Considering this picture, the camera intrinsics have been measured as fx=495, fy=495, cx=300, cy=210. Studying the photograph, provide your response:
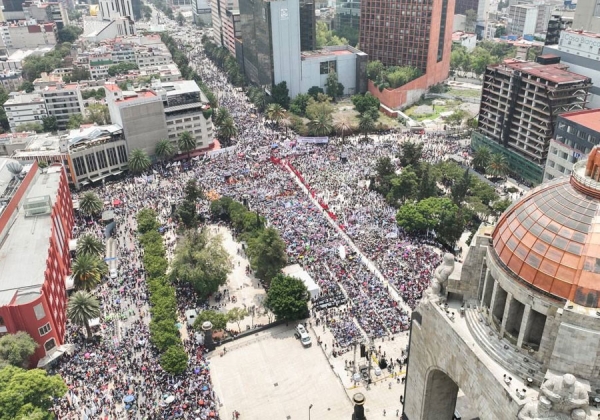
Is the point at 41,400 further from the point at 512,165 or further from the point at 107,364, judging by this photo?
the point at 512,165

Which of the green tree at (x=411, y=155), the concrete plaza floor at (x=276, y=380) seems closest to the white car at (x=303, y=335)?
the concrete plaza floor at (x=276, y=380)

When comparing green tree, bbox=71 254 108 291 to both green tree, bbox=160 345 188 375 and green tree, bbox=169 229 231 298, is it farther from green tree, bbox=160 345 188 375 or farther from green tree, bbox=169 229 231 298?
green tree, bbox=160 345 188 375

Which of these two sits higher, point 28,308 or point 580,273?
point 580,273

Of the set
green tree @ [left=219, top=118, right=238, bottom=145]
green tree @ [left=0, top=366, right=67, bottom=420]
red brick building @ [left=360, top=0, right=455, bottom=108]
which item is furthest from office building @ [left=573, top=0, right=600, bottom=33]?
green tree @ [left=0, top=366, right=67, bottom=420]

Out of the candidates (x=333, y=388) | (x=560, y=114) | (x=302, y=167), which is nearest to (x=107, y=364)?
(x=333, y=388)

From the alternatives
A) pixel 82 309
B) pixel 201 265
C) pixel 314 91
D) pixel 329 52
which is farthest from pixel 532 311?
pixel 329 52

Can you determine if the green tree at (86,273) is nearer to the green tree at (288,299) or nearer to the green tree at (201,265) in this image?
the green tree at (201,265)

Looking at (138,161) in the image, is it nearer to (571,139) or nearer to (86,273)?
(86,273)
